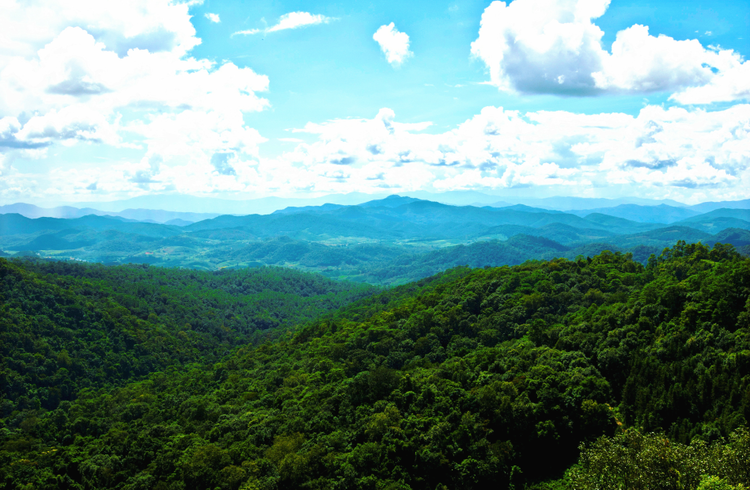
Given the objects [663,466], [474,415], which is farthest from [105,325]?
[663,466]

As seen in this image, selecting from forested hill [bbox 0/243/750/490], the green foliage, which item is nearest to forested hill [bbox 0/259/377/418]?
forested hill [bbox 0/243/750/490]

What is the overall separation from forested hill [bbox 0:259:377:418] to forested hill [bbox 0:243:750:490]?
69.1 feet

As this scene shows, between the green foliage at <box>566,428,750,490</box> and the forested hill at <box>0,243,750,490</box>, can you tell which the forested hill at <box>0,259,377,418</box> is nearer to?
the forested hill at <box>0,243,750,490</box>

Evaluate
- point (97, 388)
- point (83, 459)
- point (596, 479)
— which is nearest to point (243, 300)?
point (97, 388)

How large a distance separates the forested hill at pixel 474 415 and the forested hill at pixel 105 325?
69.1ft

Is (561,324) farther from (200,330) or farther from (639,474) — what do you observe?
(200,330)

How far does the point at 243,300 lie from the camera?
152250 millimetres

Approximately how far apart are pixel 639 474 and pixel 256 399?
4199cm

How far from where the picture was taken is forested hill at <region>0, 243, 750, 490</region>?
30.6m

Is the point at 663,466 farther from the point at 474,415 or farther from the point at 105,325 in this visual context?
the point at 105,325

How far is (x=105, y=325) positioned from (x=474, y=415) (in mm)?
88883

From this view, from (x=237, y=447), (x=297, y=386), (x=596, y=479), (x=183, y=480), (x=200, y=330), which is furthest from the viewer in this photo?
(x=200, y=330)

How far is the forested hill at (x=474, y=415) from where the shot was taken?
30.6 m

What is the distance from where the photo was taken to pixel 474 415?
34.8 m
